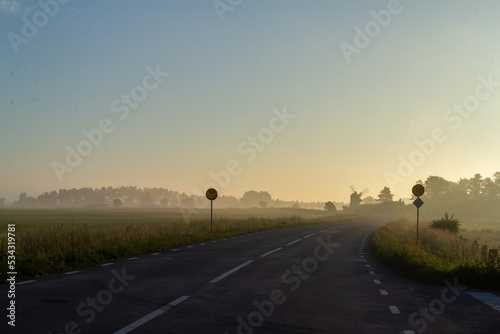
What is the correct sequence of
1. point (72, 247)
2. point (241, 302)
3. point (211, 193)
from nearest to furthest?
point (241, 302)
point (72, 247)
point (211, 193)

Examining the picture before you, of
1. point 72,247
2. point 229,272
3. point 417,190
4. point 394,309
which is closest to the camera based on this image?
point 394,309

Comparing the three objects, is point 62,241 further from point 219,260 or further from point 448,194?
point 448,194

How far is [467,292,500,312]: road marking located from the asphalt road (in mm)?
21

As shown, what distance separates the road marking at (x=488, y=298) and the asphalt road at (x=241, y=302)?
0.8 inches

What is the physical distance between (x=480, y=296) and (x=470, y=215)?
155 meters

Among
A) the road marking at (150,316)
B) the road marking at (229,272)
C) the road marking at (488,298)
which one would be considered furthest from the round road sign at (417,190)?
the road marking at (150,316)

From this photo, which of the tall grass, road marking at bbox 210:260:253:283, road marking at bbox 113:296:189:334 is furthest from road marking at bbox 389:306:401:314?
the tall grass

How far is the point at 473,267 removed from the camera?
13.1m

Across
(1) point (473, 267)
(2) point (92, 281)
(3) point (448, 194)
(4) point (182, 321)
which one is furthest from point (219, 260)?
(3) point (448, 194)

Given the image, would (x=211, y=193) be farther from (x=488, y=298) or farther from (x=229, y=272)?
(x=488, y=298)

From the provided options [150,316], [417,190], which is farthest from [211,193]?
[150,316]

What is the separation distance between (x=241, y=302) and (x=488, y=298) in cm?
552

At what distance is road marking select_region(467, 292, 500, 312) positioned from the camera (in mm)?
9375

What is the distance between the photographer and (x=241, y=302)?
9.30 m
